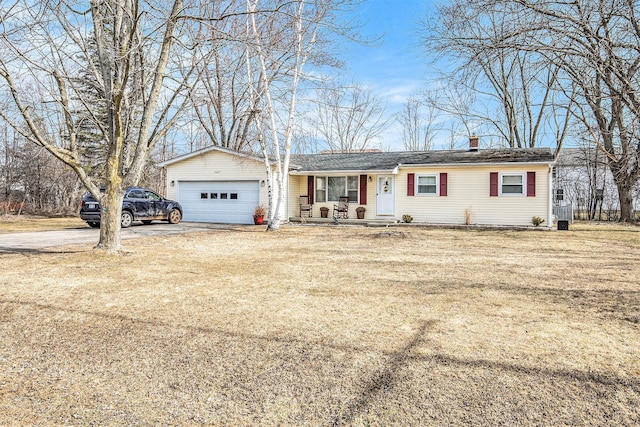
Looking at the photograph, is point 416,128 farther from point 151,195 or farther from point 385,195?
point 151,195

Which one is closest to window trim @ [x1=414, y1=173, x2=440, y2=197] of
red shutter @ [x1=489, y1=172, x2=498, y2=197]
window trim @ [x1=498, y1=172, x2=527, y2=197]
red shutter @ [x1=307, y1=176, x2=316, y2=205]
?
red shutter @ [x1=489, y1=172, x2=498, y2=197]

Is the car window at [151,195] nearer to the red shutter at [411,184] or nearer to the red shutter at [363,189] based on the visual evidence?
the red shutter at [363,189]

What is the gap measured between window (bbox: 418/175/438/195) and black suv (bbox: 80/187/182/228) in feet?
35.3

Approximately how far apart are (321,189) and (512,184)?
324 inches

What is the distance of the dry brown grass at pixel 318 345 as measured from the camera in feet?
8.24

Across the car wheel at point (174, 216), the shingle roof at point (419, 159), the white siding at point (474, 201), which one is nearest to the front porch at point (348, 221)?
A: the white siding at point (474, 201)

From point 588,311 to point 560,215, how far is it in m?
17.5

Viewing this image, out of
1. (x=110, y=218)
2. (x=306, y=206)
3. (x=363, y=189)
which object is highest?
(x=363, y=189)

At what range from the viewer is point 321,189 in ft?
61.8

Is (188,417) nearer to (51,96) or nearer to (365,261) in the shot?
(365,261)

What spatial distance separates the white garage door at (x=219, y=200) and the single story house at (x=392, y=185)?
0.05 meters

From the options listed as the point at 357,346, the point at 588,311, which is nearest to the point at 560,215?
the point at 588,311

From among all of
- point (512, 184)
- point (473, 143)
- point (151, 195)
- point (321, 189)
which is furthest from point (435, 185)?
point (151, 195)

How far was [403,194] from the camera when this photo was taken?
691 inches
